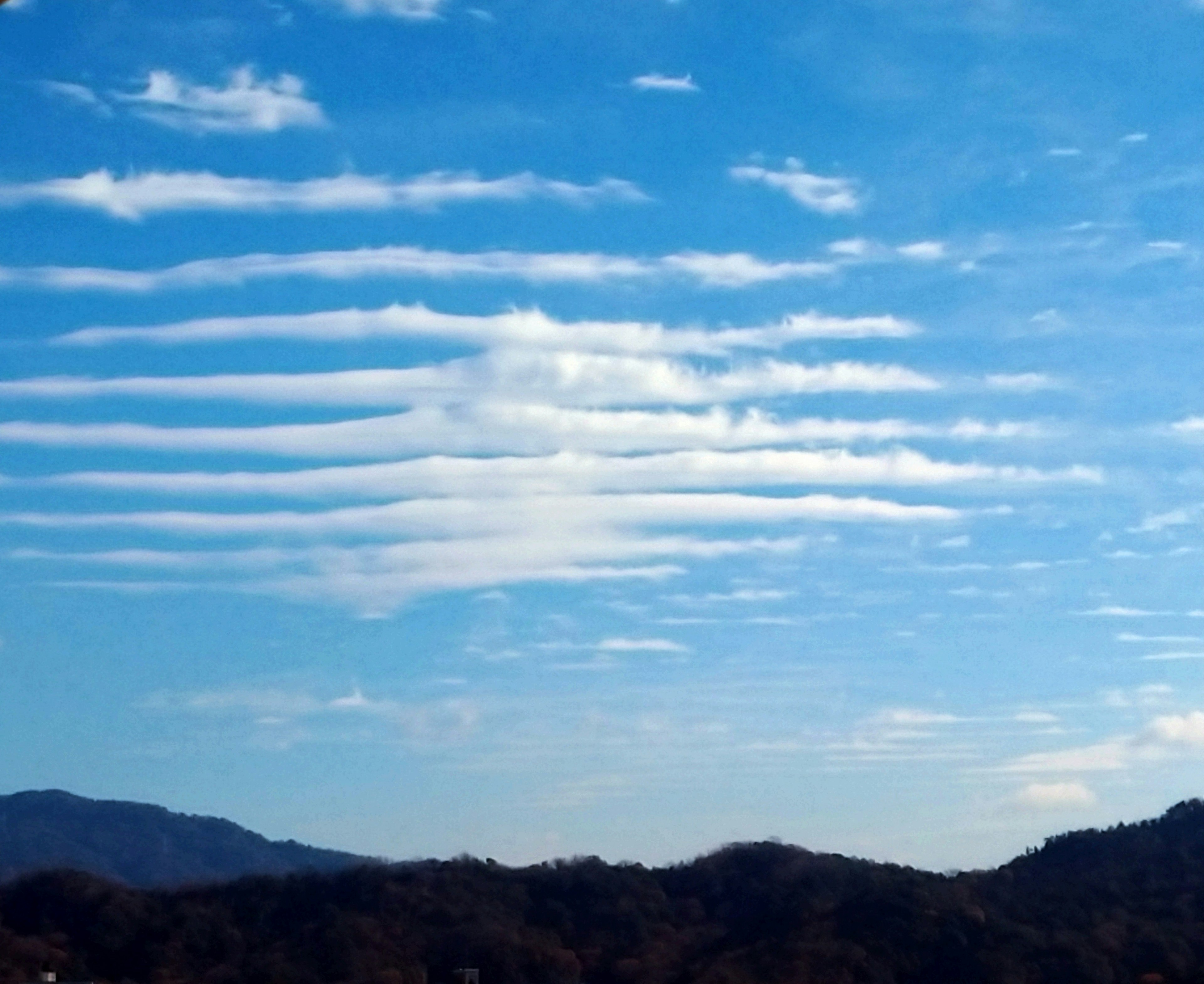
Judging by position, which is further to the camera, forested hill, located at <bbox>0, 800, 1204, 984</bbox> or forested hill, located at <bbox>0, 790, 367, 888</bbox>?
forested hill, located at <bbox>0, 790, 367, 888</bbox>

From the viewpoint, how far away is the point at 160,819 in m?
144

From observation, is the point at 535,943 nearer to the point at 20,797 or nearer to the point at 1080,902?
the point at 1080,902

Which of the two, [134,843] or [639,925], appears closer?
[639,925]

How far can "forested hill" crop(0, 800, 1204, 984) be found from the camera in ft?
204

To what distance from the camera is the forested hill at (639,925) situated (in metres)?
62.1

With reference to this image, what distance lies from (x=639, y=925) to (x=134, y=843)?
73553 mm

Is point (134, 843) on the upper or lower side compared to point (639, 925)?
upper

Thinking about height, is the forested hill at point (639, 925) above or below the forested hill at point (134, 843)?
below

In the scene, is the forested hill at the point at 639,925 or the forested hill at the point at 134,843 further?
the forested hill at the point at 134,843

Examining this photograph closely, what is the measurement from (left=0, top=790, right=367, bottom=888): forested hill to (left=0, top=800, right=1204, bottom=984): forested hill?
4679 cm

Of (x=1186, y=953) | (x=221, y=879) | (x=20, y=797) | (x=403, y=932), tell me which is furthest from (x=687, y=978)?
(x=20, y=797)

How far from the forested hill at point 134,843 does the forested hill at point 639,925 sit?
46.8m

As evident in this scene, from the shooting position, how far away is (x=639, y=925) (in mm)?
71875

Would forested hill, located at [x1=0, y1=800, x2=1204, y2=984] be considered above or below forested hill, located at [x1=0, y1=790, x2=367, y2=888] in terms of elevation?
below
